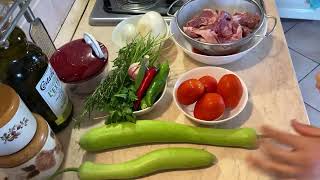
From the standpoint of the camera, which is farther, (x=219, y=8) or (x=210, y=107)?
(x=219, y=8)

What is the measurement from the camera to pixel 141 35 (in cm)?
84

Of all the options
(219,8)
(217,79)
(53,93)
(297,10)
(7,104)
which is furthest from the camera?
(297,10)

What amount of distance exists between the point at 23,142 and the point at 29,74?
12 centimetres

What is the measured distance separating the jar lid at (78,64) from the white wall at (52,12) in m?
0.20

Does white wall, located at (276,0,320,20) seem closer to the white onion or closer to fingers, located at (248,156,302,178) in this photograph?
the white onion

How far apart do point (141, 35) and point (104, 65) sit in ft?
0.51

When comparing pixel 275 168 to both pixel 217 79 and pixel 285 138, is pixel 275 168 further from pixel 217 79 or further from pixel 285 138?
pixel 217 79

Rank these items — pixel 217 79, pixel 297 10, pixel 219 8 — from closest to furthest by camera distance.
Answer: pixel 217 79
pixel 219 8
pixel 297 10

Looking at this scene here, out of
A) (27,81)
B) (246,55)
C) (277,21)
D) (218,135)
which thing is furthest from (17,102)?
(277,21)

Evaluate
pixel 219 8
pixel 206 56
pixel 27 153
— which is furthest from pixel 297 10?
pixel 27 153

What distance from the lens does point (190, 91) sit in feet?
2.22

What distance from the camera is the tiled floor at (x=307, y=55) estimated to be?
149 cm

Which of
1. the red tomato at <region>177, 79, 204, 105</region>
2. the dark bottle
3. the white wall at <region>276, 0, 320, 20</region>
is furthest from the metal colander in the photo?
the white wall at <region>276, 0, 320, 20</region>

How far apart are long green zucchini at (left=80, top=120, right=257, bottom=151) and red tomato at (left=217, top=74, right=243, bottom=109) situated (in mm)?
65
